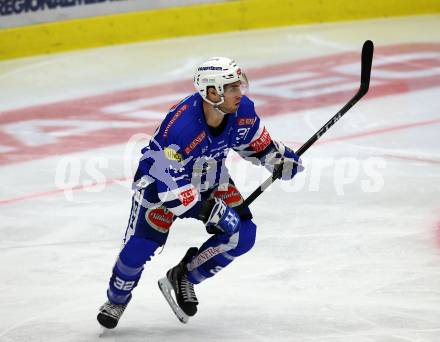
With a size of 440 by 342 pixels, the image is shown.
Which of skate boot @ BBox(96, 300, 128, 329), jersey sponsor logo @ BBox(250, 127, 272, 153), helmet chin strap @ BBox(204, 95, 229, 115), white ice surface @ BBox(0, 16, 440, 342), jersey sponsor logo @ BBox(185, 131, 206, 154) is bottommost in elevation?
white ice surface @ BBox(0, 16, 440, 342)

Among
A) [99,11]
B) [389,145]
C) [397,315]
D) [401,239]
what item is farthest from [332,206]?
[99,11]

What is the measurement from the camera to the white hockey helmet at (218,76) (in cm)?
514

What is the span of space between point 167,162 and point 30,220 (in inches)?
111

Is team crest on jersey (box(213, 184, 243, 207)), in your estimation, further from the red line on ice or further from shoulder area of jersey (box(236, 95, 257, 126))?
the red line on ice

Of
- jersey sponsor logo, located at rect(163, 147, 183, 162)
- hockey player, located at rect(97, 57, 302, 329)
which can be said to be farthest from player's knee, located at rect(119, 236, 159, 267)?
jersey sponsor logo, located at rect(163, 147, 183, 162)

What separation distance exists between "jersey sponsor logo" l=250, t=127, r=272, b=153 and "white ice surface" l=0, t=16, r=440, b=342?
932 mm

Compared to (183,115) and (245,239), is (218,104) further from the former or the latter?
(245,239)

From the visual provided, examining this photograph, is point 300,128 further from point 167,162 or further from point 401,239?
point 167,162

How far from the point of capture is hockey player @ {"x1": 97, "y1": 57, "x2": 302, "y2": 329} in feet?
16.9

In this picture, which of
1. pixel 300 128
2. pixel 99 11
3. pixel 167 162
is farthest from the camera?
pixel 99 11

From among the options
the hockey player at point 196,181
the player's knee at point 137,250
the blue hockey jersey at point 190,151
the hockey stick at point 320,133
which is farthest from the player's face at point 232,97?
the player's knee at point 137,250

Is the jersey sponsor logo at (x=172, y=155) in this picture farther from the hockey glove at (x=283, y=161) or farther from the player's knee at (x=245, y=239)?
the hockey glove at (x=283, y=161)

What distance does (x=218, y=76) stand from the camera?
16.9 feet

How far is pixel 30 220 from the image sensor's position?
7.68 meters
